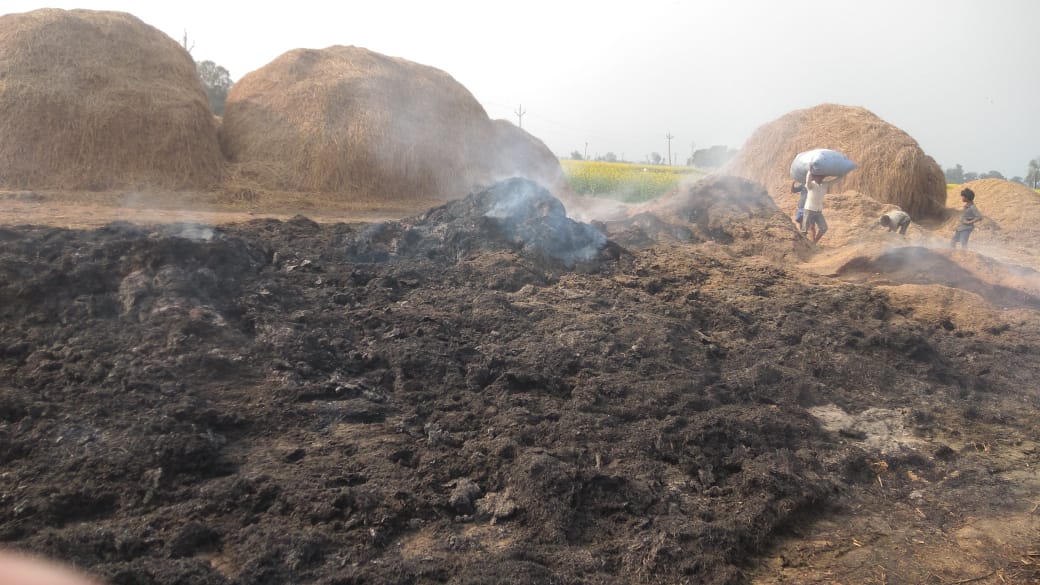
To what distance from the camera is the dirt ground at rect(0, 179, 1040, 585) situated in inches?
131

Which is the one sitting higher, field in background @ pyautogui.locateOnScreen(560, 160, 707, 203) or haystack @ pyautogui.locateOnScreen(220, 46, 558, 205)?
haystack @ pyautogui.locateOnScreen(220, 46, 558, 205)

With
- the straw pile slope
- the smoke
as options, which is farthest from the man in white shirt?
the smoke

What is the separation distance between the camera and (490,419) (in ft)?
15.0

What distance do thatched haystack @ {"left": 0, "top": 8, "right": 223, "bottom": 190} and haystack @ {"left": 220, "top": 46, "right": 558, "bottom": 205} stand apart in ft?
4.28

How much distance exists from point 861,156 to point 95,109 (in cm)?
1712

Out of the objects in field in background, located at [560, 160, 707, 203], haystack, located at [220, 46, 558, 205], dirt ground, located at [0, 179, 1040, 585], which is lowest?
dirt ground, located at [0, 179, 1040, 585]

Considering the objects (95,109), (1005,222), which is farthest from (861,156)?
(95,109)

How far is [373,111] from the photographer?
16.8 m

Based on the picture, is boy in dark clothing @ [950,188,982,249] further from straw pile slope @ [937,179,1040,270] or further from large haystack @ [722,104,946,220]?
large haystack @ [722,104,946,220]

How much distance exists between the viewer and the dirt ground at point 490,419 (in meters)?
3.32

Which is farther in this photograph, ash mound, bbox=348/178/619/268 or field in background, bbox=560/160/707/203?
field in background, bbox=560/160/707/203

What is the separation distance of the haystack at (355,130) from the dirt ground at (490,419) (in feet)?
27.0

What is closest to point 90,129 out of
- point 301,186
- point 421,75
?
point 301,186

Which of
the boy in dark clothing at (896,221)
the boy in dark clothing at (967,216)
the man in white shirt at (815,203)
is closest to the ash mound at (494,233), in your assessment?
the man in white shirt at (815,203)
